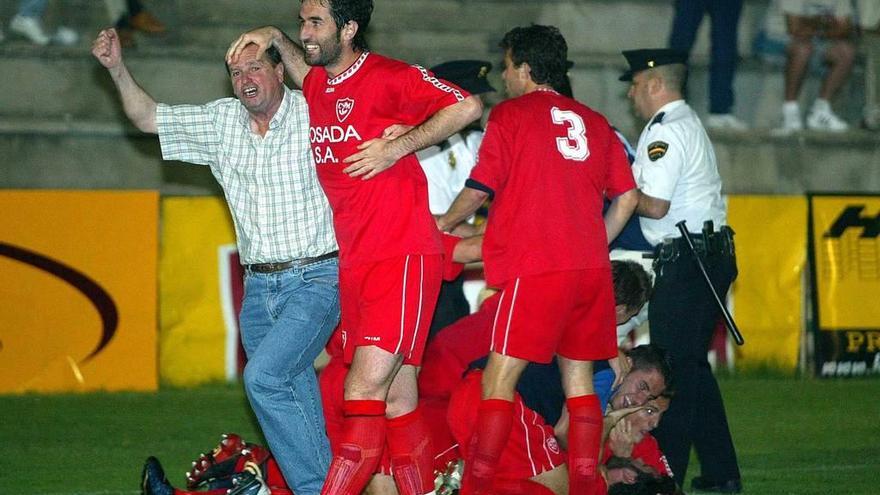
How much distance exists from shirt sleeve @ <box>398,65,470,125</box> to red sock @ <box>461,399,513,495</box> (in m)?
1.25

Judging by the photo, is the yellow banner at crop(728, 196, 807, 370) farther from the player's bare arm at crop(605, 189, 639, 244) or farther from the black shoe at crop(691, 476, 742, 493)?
the player's bare arm at crop(605, 189, 639, 244)

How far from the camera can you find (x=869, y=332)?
1090cm

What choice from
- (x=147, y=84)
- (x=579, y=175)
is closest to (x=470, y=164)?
(x=579, y=175)

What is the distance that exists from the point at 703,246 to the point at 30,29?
7.49 metres

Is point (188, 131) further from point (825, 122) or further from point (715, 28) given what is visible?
point (825, 122)

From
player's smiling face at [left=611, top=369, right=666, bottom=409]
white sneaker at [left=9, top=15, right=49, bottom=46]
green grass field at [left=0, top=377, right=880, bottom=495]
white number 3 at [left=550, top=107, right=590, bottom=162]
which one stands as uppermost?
white sneaker at [left=9, top=15, right=49, bottom=46]

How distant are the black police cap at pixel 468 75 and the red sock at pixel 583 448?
2626 mm

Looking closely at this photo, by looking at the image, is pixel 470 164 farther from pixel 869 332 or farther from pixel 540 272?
pixel 869 332

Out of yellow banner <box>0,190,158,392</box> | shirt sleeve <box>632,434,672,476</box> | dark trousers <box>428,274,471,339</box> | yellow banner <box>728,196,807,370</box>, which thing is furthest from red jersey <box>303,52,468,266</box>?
yellow banner <box>728,196,807,370</box>

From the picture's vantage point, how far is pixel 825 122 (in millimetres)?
12969

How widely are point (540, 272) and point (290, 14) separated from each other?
8.19 m

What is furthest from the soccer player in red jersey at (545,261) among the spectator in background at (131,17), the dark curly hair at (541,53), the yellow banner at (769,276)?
the spectator in background at (131,17)

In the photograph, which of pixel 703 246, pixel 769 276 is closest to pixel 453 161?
pixel 703 246

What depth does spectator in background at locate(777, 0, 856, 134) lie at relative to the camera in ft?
42.2
